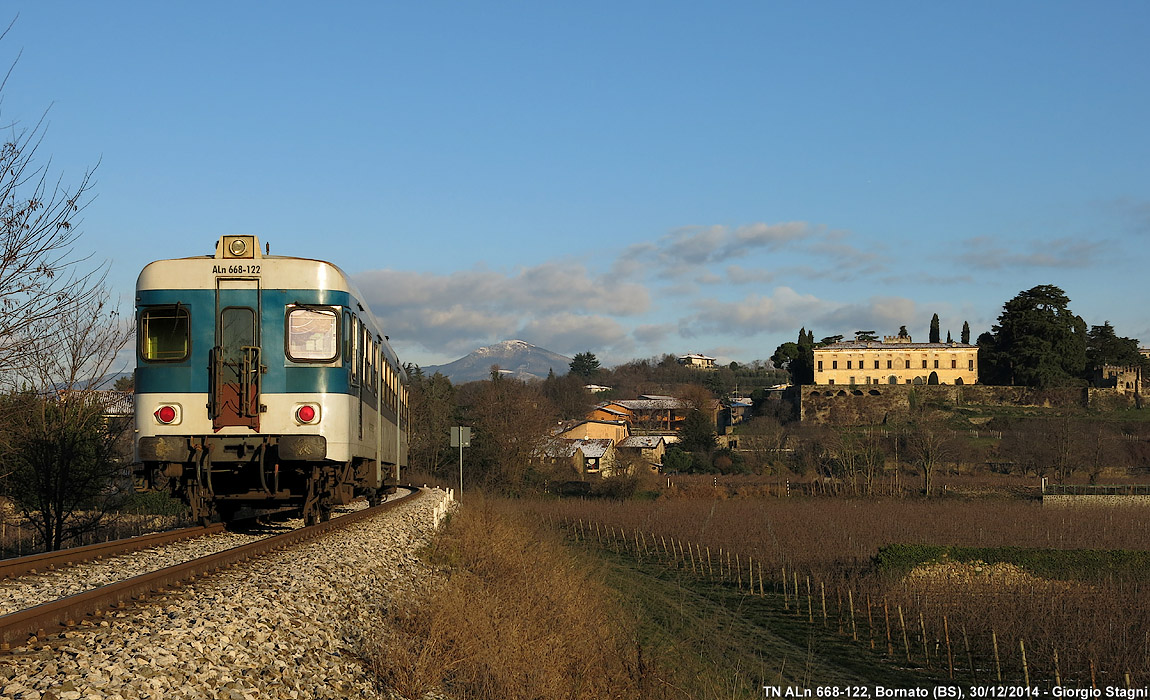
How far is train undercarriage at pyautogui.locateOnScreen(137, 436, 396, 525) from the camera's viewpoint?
12.9 m

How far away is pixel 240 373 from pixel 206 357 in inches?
20.8

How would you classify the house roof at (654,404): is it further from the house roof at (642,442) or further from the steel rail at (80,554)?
the steel rail at (80,554)

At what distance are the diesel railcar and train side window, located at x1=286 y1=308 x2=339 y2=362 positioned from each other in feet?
0.04

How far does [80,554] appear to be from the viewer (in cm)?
1106

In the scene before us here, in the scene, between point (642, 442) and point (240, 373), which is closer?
point (240, 373)

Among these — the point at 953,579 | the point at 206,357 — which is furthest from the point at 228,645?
the point at 953,579

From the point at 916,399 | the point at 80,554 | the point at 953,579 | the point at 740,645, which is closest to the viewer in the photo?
the point at 80,554

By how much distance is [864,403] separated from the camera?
11381cm

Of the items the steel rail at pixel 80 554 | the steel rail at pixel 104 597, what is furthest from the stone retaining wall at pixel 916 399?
the steel rail at pixel 104 597

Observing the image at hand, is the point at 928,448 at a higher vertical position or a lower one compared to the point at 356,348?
lower

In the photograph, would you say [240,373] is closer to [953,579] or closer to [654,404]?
[953,579]

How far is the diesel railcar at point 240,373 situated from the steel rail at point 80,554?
21.1 inches

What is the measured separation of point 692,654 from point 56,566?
1060cm

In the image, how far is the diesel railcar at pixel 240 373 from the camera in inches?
513
